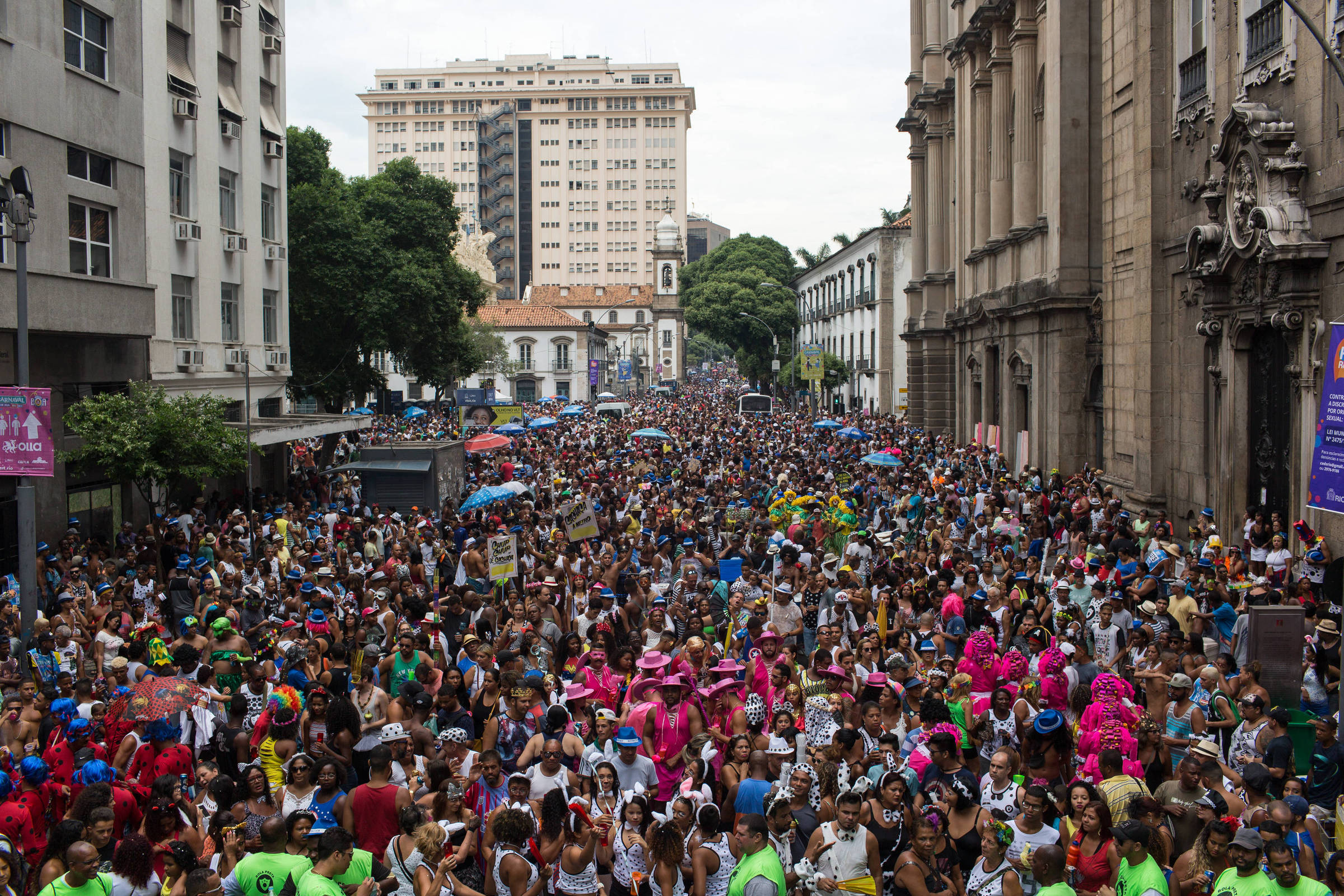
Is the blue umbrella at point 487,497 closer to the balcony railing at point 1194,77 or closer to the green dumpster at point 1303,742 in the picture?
the balcony railing at point 1194,77

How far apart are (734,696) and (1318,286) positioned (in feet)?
36.9

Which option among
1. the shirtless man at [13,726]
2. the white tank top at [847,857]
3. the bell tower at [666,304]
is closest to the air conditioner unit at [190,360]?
the shirtless man at [13,726]

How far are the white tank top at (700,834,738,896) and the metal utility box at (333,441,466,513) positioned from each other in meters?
18.9

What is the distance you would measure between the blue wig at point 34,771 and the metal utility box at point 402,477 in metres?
17.3

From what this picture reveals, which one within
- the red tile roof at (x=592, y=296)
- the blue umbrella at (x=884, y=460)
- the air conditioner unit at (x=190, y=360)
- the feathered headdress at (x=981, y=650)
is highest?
the red tile roof at (x=592, y=296)

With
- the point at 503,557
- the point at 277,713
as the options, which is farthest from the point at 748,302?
the point at 277,713

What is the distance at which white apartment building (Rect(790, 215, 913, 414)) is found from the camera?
61.0 m

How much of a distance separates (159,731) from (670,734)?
11.7 ft

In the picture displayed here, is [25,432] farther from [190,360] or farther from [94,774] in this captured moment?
[190,360]

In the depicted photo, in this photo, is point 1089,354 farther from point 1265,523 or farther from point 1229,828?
point 1229,828

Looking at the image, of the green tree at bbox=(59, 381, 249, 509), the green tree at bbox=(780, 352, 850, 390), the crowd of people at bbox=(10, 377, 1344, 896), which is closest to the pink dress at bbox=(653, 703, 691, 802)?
the crowd of people at bbox=(10, 377, 1344, 896)

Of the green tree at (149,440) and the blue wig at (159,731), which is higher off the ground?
the green tree at (149,440)

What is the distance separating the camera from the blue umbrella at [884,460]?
87.8ft

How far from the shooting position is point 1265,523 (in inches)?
675
